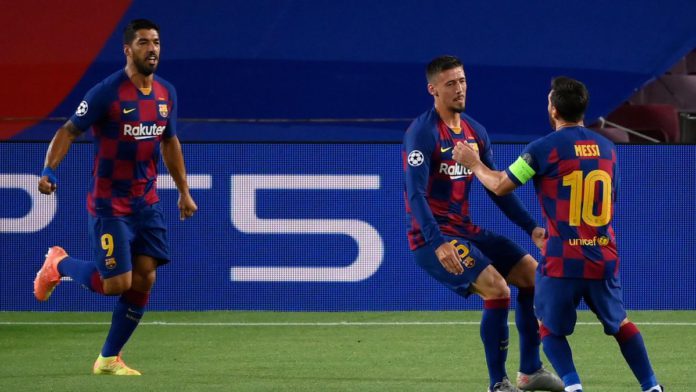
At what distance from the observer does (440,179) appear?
689 centimetres

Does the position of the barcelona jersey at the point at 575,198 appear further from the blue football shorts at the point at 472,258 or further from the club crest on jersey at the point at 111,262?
the club crest on jersey at the point at 111,262

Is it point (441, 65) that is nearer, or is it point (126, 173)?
point (441, 65)

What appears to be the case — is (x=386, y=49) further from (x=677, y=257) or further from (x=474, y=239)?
(x=474, y=239)

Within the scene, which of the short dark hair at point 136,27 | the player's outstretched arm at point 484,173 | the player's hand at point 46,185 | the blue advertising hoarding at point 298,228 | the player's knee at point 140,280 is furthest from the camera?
the blue advertising hoarding at point 298,228

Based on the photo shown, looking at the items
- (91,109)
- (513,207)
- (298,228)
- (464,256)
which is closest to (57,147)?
(91,109)

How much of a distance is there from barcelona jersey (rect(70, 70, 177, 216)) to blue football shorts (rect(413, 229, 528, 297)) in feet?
5.93

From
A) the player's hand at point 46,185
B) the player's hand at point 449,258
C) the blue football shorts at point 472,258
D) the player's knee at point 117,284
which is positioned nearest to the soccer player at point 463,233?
the blue football shorts at point 472,258


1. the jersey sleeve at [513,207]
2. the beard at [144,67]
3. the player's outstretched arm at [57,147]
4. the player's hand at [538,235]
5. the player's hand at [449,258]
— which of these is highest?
the beard at [144,67]

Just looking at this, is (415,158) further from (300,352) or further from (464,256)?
(300,352)

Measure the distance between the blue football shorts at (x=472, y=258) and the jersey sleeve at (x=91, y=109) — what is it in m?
2.00

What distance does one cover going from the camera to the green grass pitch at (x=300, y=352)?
733 cm

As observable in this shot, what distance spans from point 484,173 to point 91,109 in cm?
245

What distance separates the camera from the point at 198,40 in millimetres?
12742

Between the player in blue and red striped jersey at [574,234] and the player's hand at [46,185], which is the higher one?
the player's hand at [46,185]
